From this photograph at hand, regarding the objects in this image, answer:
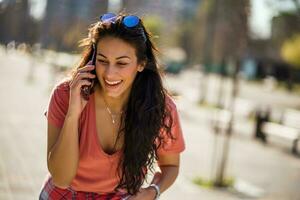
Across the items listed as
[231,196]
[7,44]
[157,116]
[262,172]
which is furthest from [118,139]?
[262,172]

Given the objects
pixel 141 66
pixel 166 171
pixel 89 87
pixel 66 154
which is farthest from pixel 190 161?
pixel 66 154

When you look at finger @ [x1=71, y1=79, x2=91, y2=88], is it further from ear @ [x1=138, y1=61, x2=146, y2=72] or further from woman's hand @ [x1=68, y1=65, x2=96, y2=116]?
ear @ [x1=138, y1=61, x2=146, y2=72]

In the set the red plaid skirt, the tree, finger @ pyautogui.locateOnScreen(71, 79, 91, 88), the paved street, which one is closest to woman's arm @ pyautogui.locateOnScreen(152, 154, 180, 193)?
the red plaid skirt

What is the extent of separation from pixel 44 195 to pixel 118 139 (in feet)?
1.15

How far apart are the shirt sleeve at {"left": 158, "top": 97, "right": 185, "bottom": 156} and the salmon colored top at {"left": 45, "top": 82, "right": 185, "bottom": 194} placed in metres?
0.21

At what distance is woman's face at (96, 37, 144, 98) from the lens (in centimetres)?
219

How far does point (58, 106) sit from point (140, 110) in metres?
0.32

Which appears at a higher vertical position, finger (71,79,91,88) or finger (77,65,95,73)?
finger (77,65,95,73)

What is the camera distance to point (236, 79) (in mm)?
8680

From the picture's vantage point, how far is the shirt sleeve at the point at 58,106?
2.21 meters

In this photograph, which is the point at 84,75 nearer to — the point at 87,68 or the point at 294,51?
the point at 87,68

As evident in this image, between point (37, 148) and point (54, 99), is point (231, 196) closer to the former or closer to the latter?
point (37, 148)

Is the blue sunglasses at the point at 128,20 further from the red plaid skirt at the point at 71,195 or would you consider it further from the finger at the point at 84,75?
the red plaid skirt at the point at 71,195

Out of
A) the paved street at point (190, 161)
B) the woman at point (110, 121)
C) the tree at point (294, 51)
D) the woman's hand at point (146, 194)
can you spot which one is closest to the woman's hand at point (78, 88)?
the woman at point (110, 121)
